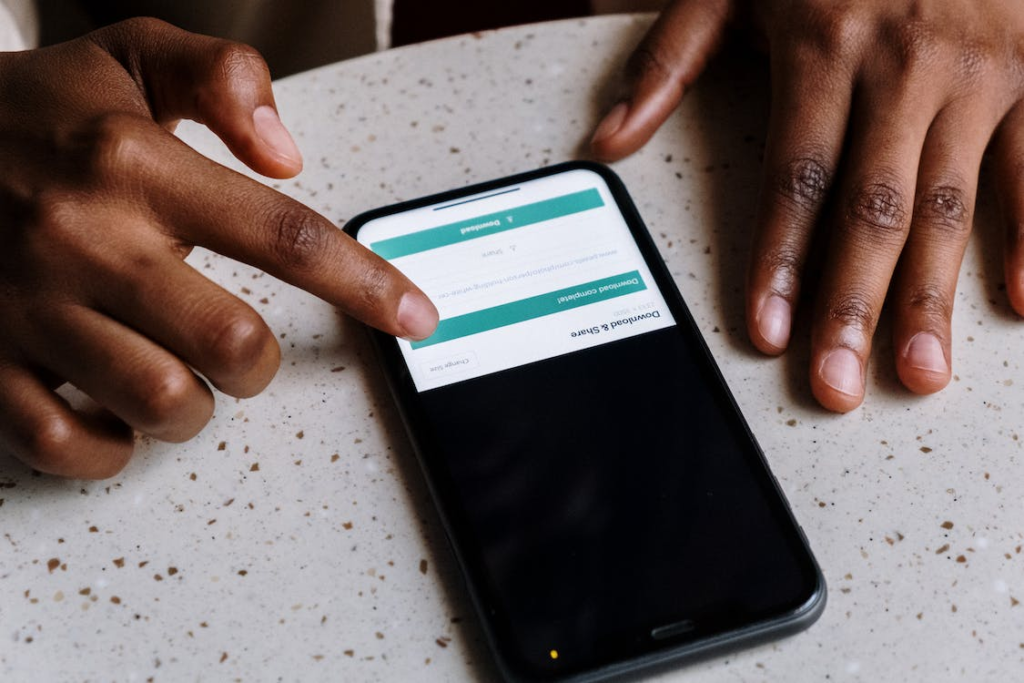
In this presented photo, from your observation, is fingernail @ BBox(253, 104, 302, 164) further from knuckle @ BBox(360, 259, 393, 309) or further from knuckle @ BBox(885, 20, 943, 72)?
knuckle @ BBox(885, 20, 943, 72)

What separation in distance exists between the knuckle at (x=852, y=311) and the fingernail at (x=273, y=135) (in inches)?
14.5

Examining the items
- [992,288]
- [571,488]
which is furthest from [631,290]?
[992,288]

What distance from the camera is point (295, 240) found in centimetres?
52

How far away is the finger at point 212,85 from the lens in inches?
22.0

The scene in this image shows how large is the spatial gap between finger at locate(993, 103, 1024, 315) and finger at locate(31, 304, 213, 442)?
0.54 m

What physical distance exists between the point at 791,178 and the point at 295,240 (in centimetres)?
35

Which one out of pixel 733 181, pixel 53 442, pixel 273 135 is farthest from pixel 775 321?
pixel 53 442

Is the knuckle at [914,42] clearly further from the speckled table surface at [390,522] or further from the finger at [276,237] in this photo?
the finger at [276,237]

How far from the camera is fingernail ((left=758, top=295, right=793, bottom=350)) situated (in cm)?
58

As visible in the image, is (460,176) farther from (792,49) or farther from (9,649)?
(9,649)

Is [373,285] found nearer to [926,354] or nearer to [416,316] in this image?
[416,316]

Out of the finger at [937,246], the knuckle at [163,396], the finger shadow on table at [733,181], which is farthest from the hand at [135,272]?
the finger at [937,246]

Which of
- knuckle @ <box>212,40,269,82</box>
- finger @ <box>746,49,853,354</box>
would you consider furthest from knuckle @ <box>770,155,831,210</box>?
knuckle @ <box>212,40,269,82</box>

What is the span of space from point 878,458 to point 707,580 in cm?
15
